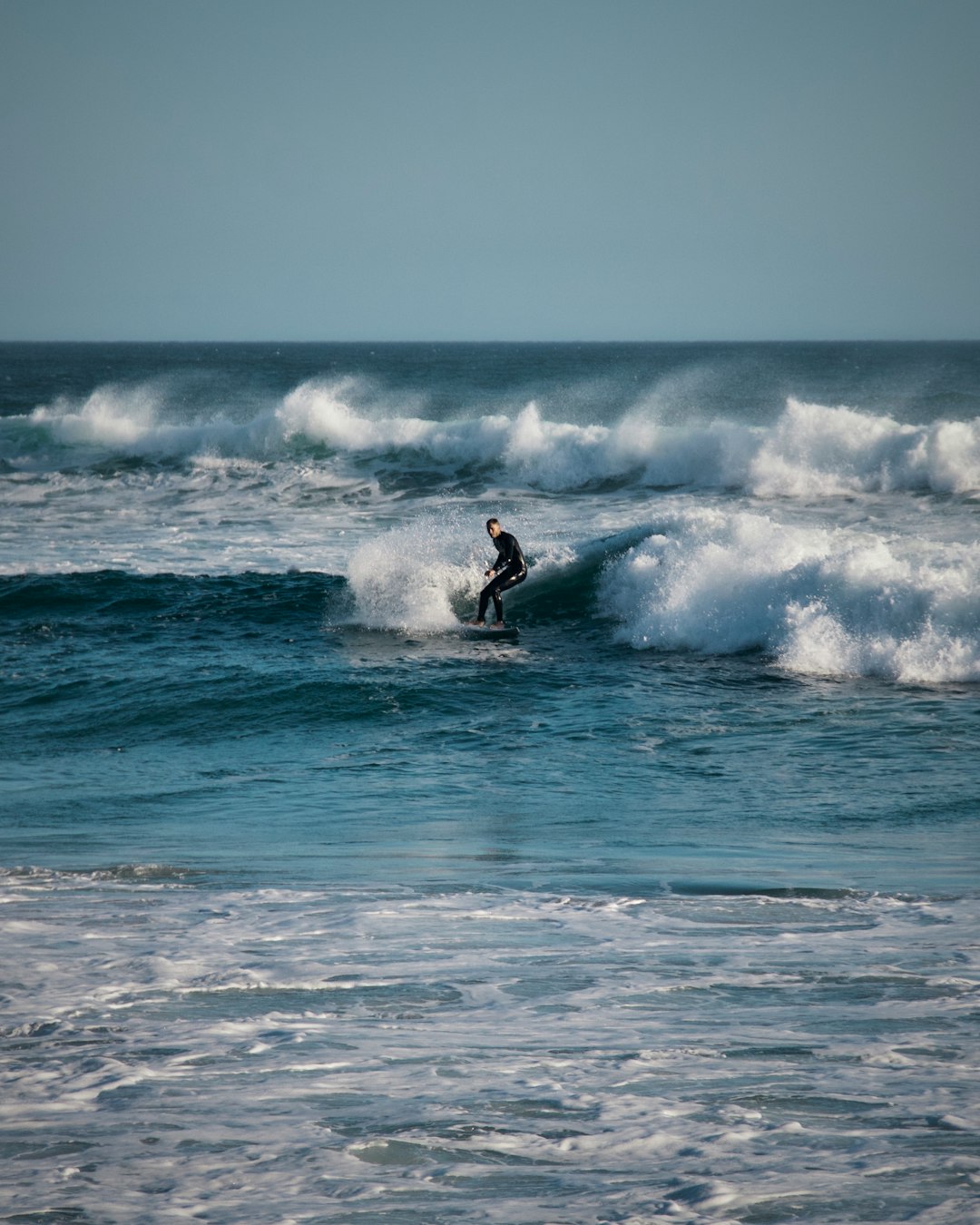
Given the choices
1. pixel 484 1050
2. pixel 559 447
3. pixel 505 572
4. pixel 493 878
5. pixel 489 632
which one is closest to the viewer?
pixel 484 1050

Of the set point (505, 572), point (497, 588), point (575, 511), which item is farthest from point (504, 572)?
point (575, 511)

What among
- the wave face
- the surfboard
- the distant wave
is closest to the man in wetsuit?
the surfboard

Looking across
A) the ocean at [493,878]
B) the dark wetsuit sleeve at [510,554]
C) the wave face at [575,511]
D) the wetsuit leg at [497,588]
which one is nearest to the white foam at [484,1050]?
the ocean at [493,878]

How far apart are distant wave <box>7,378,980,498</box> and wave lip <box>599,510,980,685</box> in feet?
35.2

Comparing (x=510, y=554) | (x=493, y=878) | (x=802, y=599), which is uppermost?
(x=510, y=554)

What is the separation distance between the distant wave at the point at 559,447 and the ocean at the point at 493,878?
5349mm

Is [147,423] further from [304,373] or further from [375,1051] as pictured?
[304,373]

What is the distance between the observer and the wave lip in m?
13.9

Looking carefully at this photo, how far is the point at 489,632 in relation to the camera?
1644cm

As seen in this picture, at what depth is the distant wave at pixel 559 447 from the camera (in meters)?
28.3

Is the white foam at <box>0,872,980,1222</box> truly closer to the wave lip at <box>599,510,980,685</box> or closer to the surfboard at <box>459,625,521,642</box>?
the wave lip at <box>599,510,980,685</box>

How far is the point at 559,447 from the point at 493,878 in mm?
26259

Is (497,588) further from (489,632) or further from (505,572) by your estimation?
(489,632)

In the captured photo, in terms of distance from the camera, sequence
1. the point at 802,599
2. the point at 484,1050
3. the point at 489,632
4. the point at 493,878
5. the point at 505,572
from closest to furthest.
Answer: the point at 484,1050 < the point at 493,878 < the point at 802,599 < the point at 489,632 < the point at 505,572
